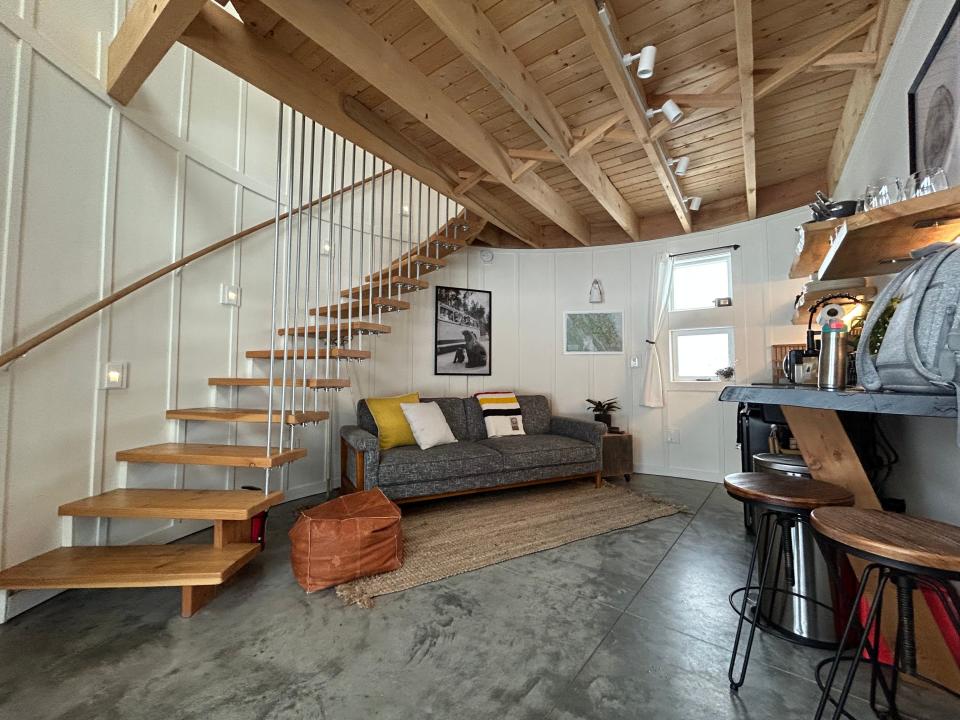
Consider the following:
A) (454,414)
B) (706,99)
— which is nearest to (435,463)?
(454,414)

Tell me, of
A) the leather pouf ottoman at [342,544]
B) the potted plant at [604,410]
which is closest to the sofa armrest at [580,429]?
the potted plant at [604,410]

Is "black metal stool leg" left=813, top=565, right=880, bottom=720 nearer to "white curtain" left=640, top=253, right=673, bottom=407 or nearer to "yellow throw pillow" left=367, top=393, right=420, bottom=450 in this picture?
"yellow throw pillow" left=367, top=393, right=420, bottom=450

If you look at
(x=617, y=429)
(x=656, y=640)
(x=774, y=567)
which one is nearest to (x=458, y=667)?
(x=656, y=640)

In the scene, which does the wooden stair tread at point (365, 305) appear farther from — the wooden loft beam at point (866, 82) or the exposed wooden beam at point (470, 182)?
the wooden loft beam at point (866, 82)

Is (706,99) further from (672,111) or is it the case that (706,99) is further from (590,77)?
(590,77)

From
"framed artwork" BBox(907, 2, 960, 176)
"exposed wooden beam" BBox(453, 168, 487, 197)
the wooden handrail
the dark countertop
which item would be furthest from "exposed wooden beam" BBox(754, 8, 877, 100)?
the wooden handrail

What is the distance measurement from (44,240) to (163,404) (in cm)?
102

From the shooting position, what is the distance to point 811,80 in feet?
8.22

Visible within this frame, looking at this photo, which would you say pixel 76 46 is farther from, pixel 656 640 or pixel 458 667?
pixel 656 640

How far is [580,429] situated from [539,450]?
623 millimetres

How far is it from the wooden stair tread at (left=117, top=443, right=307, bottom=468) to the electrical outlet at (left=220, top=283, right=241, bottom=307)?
1103 millimetres

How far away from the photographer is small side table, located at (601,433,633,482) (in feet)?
13.1

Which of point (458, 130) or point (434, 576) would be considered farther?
point (458, 130)

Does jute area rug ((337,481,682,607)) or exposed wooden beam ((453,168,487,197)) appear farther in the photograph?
exposed wooden beam ((453,168,487,197))
